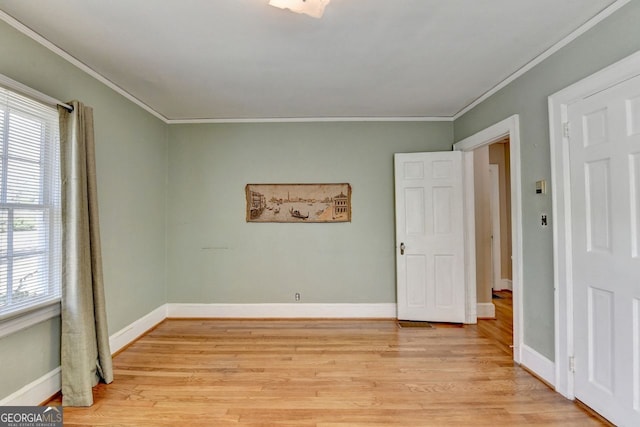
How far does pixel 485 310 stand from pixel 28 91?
4.83 meters

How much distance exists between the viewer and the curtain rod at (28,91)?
1.75 metres

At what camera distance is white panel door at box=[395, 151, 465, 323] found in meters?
3.50

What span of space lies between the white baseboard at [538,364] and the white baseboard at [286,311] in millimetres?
1445

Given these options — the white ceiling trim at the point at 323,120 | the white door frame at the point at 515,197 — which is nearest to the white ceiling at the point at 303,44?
the white door frame at the point at 515,197

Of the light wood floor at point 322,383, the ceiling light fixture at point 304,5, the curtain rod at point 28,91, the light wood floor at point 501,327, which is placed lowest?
the light wood floor at point 501,327

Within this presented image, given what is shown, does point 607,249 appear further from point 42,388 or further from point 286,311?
point 42,388

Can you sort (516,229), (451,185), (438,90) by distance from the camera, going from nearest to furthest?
(516,229) < (438,90) < (451,185)

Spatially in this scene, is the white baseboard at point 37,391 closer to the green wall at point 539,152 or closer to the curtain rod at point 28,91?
the curtain rod at point 28,91

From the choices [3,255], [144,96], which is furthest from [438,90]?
[3,255]

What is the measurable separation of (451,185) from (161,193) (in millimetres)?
3532

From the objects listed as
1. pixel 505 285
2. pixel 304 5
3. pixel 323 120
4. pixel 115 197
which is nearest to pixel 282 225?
pixel 323 120

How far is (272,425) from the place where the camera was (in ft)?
6.03

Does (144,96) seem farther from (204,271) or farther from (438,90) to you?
(438,90)

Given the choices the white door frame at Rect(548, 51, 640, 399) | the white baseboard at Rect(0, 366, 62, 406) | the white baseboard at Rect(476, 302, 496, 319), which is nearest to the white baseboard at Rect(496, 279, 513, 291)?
the white baseboard at Rect(476, 302, 496, 319)
